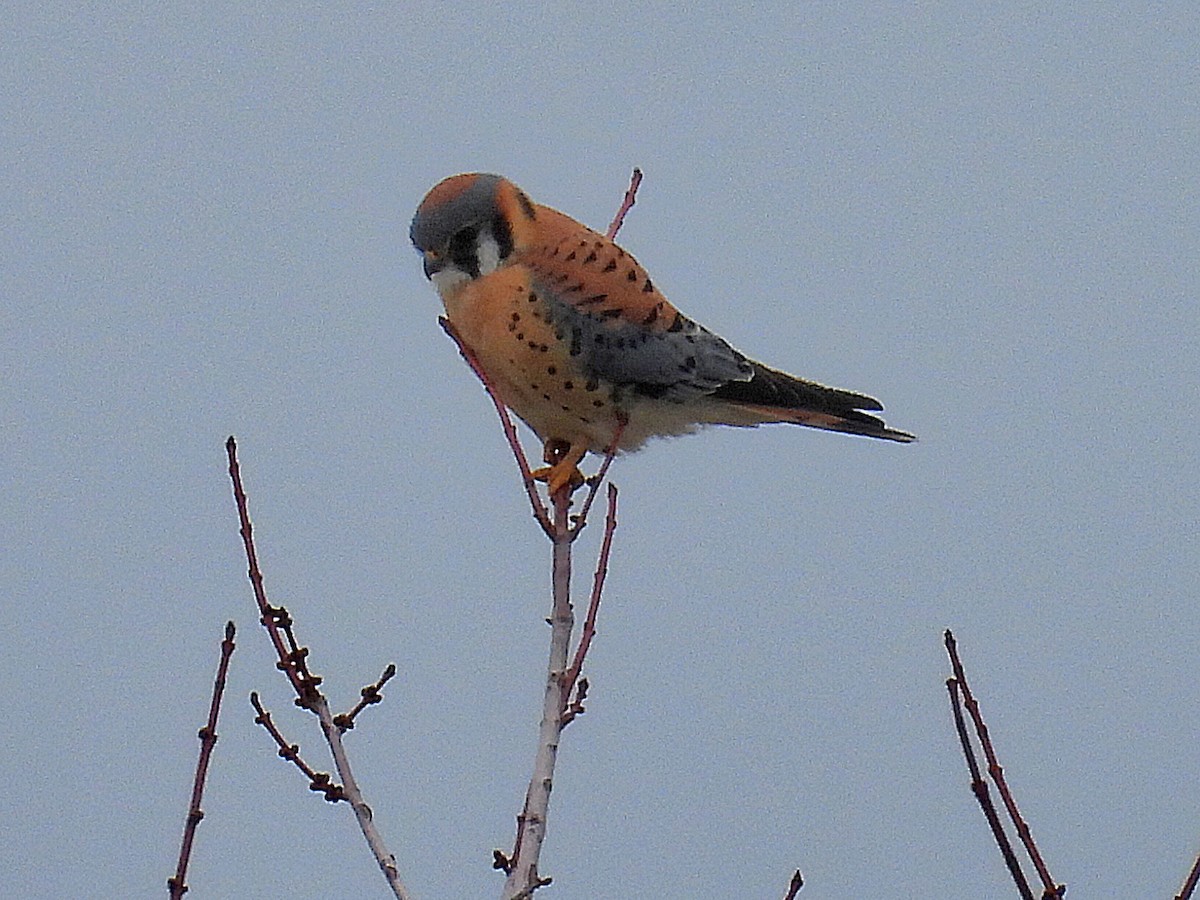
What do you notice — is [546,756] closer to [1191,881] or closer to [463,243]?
[1191,881]

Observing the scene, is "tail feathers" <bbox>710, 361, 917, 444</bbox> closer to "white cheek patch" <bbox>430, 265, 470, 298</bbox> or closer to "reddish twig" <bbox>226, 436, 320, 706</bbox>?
"white cheek patch" <bbox>430, 265, 470, 298</bbox>

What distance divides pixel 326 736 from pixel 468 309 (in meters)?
1.48

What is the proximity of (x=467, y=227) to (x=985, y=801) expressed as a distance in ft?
5.97

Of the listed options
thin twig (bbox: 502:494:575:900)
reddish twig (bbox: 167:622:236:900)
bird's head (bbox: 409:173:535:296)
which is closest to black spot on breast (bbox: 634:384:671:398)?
bird's head (bbox: 409:173:535:296)

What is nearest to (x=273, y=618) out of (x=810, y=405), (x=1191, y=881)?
(x=1191, y=881)

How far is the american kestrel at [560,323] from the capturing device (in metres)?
3.26

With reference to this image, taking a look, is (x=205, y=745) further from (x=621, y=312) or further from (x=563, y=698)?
(x=621, y=312)

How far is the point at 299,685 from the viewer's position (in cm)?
200

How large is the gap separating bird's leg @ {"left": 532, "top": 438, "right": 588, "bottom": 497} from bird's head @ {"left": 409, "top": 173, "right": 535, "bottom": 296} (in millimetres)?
381

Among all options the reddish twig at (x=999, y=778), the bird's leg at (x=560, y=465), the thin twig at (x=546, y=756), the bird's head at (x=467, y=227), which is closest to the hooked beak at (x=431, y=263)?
the bird's head at (x=467, y=227)

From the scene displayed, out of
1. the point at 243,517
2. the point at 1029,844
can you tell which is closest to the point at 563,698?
the point at 243,517

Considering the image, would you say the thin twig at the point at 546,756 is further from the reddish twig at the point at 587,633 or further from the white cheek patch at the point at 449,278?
the white cheek patch at the point at 449,278

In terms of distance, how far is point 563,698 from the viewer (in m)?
2.05

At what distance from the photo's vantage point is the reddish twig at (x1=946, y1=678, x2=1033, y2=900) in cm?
164
